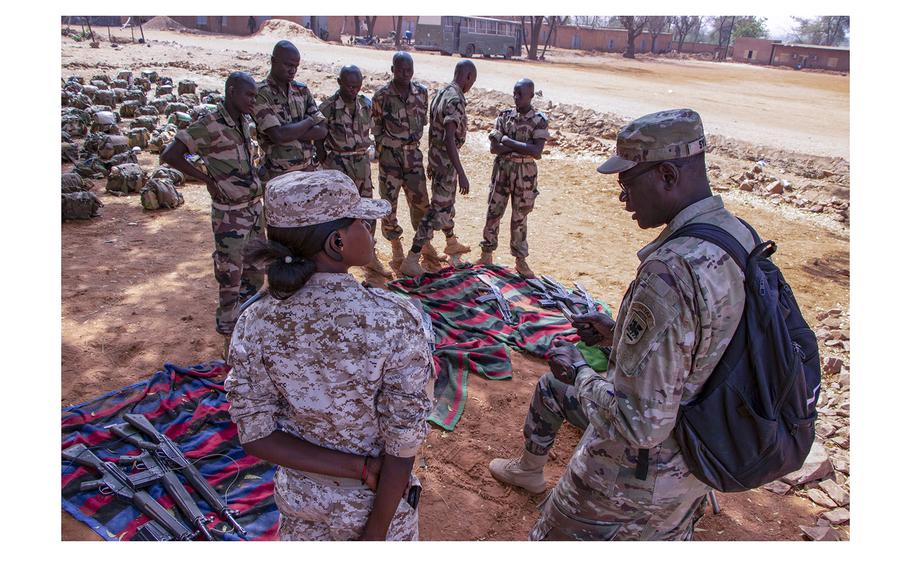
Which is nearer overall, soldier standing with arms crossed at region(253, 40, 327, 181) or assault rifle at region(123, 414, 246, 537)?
assault rifle at region(123, 414, 246, 537)

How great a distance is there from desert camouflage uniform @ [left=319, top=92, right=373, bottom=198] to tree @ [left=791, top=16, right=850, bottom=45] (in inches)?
2442

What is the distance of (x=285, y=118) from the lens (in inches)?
202

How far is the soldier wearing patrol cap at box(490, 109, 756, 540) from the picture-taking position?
5.87ft

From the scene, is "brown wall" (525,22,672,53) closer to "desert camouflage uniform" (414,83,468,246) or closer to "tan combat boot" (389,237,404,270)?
"desert camouflage uniform" (414,83,468,246)

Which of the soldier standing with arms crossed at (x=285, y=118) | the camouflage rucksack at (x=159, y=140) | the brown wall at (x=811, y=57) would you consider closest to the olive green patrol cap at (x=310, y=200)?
the soldier standing with arms crossed at (x=285, y=118)

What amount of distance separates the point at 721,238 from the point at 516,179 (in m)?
4.52

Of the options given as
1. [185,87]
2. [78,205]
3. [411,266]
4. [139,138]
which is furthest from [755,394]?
[185,87]

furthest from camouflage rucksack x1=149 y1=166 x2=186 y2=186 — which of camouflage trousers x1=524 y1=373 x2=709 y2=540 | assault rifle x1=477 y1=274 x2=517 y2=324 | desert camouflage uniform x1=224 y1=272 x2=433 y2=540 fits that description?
camouflage trousers x1=524 y1=373 x2=709 y2=540

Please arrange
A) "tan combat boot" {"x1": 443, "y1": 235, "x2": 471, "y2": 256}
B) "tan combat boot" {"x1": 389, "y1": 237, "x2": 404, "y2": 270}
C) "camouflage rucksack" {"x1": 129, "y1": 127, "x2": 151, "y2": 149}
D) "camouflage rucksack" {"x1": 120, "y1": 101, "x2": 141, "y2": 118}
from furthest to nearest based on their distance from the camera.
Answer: "camouflage rucksack" {"x1": 120, "y1": 101, "x2": 141, "y2": 118} → "camouflage rucksack" {"x1": 129, "y1": 127, "x2": 151, "y2": 149} → "tan combat boot" {"x1": 443, "y1": 235, "x2": 471, "y2": 256} → "tan combat boot" {"x1": 389, "y1": 237, "x2": 404, "y2": 270}

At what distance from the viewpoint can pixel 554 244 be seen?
772 cm

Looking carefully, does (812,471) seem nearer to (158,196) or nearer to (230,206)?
(230,206)

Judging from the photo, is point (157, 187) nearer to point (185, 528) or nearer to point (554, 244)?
point (554, 244)

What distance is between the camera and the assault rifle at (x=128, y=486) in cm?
292

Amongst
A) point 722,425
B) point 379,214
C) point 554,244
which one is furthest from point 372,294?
point 554,244
